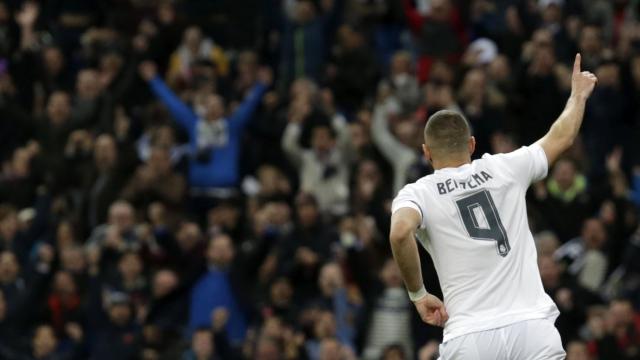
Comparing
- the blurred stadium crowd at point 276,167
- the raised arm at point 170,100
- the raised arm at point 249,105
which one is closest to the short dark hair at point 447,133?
the blurred stadium crowd at point 276,167

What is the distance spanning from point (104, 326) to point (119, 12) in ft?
20.8

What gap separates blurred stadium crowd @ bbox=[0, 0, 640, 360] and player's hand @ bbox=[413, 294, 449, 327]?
4767 millimetres

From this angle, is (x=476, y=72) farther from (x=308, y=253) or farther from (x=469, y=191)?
(x=469, y=191)

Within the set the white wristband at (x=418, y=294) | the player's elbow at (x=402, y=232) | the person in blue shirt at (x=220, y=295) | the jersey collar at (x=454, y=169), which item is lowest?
the person in blue shirt at (x=220, y=295)

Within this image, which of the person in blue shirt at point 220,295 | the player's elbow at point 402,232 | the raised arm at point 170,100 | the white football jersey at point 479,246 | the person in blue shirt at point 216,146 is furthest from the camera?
the raised arm at point 170,100

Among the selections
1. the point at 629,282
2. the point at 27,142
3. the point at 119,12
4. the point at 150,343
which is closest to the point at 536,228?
the point at 629,282

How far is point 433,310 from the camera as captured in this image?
8227 millimetres

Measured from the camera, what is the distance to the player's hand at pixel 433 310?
27.0 ft

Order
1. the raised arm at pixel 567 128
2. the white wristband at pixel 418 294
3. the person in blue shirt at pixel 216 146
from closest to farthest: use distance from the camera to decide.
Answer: the white wristband at pixel 418 294 → the raised arm at pixel 567 128 → the person in blue shirt at pixel 216 146

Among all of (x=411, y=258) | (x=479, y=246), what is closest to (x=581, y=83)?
(x=479, y=246)

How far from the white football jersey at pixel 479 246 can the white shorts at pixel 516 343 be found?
0.13 ft

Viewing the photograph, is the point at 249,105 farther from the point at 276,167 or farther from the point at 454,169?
the point at 454,169

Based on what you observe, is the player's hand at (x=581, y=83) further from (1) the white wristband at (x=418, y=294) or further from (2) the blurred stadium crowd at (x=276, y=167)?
(2) the blurred stadium crowd at (x=276, y=167)

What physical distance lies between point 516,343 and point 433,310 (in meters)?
0.46
